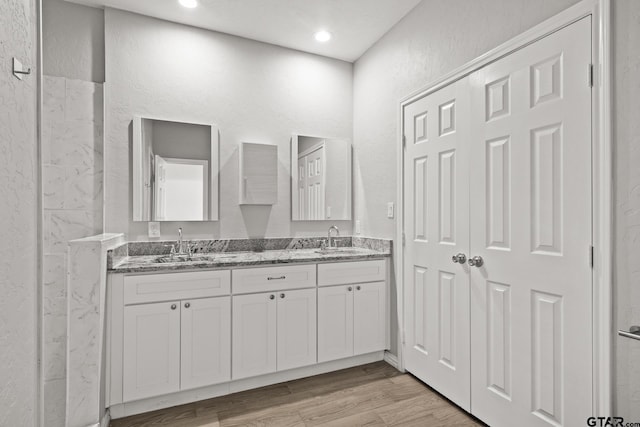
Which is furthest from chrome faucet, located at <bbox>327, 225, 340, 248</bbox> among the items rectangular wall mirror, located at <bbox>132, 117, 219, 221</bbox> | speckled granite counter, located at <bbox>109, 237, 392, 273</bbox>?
rectangular wall mirror, located at <bbox>132, 117, 219, 221</bbox>

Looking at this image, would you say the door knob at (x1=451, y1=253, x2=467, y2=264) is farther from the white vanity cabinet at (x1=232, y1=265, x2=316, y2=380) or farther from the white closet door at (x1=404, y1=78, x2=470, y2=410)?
the white vanity cabinet at (x1=232, y1=265, x2=316, y2=380)

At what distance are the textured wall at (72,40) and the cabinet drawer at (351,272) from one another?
2174 millimetres

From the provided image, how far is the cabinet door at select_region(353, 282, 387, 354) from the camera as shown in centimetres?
256

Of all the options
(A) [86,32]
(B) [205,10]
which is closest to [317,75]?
(B) [205,10]

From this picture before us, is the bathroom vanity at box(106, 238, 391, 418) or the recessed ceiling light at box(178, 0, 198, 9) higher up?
the recessed ceiling light at box(178, 0, 198, 9)

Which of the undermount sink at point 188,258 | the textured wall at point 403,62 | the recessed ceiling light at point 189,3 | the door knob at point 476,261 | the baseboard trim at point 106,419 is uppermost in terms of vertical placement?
the recessed ceiling light at point 189,3

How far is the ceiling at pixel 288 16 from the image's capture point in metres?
2.37

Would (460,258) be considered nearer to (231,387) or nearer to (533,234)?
(533,234)

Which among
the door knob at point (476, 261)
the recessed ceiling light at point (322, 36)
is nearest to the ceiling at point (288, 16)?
the recessed ceiling light at point (322, 36)

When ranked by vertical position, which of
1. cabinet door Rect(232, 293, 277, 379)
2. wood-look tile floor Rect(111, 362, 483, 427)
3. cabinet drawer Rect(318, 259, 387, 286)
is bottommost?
wood-look tile floor Rect(111, 362, 483, 427)

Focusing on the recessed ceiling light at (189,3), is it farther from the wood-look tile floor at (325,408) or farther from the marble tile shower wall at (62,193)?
the wood-look tile floor at (325,408)
